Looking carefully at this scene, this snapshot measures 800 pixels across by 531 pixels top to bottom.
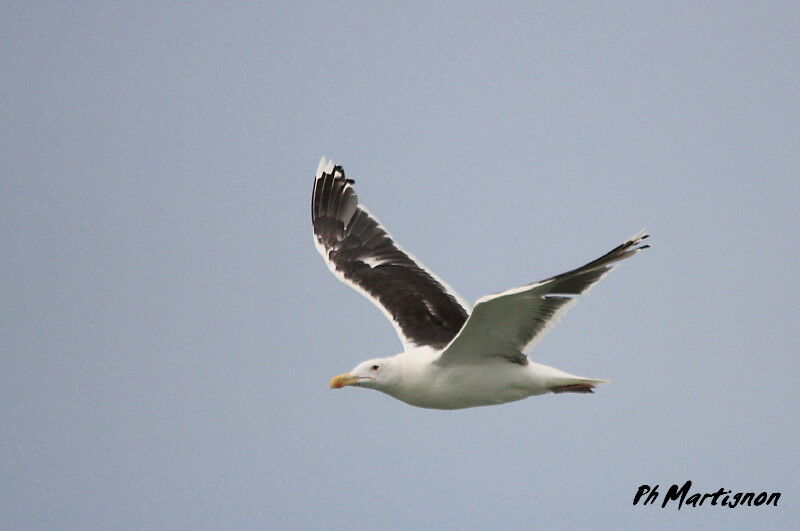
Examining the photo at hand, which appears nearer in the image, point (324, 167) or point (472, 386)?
point (472, 386)

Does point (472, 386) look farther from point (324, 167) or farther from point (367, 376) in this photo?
point (324, 167)

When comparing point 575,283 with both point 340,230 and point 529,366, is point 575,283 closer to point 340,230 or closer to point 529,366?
point 529,366

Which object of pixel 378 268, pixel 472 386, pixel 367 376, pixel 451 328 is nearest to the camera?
pixel 472 386

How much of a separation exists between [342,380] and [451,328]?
1.55 m

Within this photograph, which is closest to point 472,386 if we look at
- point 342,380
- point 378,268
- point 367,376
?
point 367,376

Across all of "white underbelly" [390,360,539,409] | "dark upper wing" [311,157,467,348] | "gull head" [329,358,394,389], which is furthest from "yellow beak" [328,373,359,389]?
"dark upper wing" [311,157,467,348]

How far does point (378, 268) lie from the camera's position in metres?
15.0

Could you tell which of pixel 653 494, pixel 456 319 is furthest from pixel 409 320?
pixel 653 494

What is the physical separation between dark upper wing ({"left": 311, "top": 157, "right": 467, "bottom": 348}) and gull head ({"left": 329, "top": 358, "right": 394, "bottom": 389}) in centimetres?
57

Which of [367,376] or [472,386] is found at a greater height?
[367,376]

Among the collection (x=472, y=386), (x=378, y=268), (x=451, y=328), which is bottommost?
(x=472, y=386)

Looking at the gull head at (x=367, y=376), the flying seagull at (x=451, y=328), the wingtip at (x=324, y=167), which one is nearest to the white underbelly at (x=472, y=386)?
the flying seagull at (x=451, y=328)

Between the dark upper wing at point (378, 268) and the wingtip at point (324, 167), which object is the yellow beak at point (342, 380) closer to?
the dark upper wing at point (378, 268)

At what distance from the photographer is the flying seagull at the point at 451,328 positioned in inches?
427
